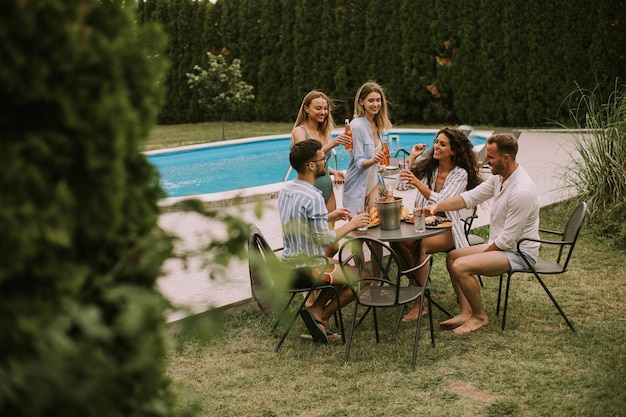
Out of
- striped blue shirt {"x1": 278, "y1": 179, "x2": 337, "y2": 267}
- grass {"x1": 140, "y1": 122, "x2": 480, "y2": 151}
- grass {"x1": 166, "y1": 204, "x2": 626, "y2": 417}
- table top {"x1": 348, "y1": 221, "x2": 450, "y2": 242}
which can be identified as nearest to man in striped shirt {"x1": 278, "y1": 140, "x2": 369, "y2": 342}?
striped blue shirt {"x1": 278, "y1": 179, "x2": 337, "y2": 267}

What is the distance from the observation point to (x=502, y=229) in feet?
15.3

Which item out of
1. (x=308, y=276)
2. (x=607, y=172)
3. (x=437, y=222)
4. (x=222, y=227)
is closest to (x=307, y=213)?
(x=308, y=276)

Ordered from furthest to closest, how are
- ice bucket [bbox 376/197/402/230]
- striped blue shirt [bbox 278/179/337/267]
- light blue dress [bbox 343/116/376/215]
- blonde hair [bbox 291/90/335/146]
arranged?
blonde hair [bbox 291/90/335/146]
light blue dress [bbox 343/116/376/215]
ice bucket [bbox 376/197/402/230]
striped blue shirt [bbox 278/179/337/267]

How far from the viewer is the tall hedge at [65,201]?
3.47 ft

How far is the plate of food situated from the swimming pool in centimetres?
761

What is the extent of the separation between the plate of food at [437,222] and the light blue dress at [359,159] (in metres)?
0.88

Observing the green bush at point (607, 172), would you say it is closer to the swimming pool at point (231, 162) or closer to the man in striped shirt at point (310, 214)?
the man in striped shirt at point (310, 214)

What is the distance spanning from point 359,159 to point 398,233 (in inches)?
44.5

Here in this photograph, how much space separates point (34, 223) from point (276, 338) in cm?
363

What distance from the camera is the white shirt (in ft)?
14.5

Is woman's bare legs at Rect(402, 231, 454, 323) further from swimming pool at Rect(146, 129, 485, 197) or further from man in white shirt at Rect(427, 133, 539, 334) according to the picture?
swimming pool at Rect(146, 129, 485, 197)

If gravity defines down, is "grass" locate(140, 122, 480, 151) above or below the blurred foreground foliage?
below

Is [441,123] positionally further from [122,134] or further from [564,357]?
→ [122,134]

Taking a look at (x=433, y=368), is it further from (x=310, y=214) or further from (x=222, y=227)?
(x=222, y=227)
